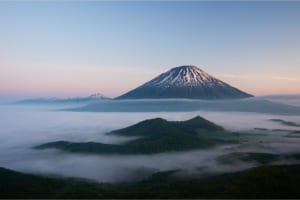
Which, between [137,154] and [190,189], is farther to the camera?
[137,154]

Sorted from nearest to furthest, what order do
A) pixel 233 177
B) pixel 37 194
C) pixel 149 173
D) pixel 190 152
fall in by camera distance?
pixel 37 194
pixel 233 177
pixel 149 173
pixel 190 152

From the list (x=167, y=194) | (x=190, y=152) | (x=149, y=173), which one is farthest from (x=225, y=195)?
(x=190, y=152)

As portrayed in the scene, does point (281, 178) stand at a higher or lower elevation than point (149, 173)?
A: higher

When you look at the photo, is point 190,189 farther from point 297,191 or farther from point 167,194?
point 297,191

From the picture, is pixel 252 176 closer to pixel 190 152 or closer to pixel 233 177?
pixel 233 177

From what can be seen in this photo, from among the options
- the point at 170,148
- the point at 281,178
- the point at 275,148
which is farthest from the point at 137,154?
the point at 281,178

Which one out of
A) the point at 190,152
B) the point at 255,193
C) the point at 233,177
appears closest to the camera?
the point at 255,193
